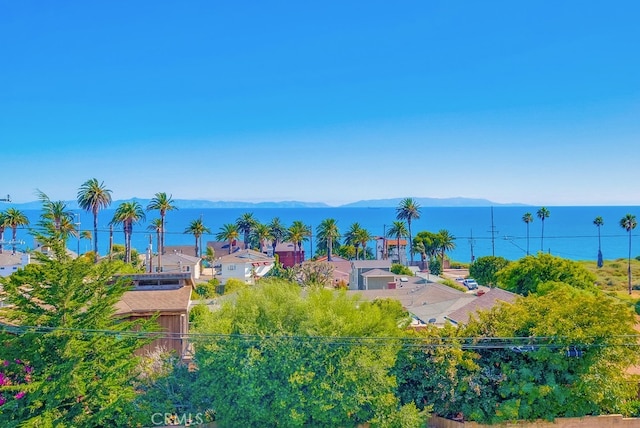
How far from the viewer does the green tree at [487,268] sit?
171ft

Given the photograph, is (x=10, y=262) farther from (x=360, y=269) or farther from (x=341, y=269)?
(x=360, y=269)

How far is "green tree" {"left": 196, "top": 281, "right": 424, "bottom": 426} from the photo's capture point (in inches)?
595

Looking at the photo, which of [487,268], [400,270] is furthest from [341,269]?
[487,268]

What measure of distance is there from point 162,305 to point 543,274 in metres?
26.3

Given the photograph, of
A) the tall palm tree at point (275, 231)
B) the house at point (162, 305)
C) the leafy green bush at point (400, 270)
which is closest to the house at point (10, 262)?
the house at point (162, 305)

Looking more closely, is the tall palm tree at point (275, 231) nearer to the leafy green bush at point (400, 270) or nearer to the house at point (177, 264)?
the house at point (177, 264)

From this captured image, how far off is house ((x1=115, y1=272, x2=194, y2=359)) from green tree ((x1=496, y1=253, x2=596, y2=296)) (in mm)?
23014

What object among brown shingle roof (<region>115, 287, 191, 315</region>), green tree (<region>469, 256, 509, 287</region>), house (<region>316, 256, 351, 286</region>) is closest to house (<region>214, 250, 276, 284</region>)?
house (<region>316, 256, 351, 286</region>)

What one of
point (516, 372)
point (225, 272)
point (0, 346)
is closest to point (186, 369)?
point (0, 346)

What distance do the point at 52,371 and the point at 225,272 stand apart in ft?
164

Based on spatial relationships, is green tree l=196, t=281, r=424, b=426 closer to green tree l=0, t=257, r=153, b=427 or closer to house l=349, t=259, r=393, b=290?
green tree l=0, t=257, r=153, b=427

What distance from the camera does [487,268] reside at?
176 feet

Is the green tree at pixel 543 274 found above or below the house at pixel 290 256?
above

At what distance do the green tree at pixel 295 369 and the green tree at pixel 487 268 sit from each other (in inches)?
1530
